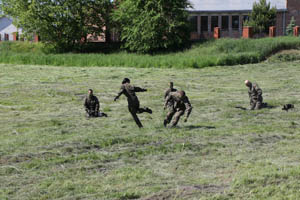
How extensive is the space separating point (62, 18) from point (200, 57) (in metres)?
19.2

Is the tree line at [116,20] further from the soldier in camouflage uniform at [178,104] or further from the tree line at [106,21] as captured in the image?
the soldier in camouflage uniform at [178,104]

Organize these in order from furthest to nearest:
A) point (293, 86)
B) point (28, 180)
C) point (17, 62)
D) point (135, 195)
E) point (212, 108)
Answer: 1. point (17, 62)
2. point (293, 86)
3. point (212, 108)
4. point (28, 180)
5. point (135, 195)

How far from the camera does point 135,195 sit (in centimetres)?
858

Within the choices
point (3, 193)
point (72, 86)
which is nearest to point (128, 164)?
point (3, 193)

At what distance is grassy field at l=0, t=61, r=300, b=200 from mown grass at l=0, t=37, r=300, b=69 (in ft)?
49.6

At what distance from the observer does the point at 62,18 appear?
2106 inches

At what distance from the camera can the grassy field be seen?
350 inches

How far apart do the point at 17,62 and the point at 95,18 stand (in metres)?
12.2

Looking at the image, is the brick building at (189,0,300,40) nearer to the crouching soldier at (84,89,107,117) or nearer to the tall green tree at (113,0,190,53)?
the tall green tree at (113,0,190,53)

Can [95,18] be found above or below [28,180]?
above

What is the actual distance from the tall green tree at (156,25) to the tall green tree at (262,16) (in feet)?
23.3

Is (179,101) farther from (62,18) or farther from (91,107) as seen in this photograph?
(62,18)

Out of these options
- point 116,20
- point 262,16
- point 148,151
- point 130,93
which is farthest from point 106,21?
point 148,151

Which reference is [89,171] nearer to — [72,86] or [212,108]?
[212,108]
